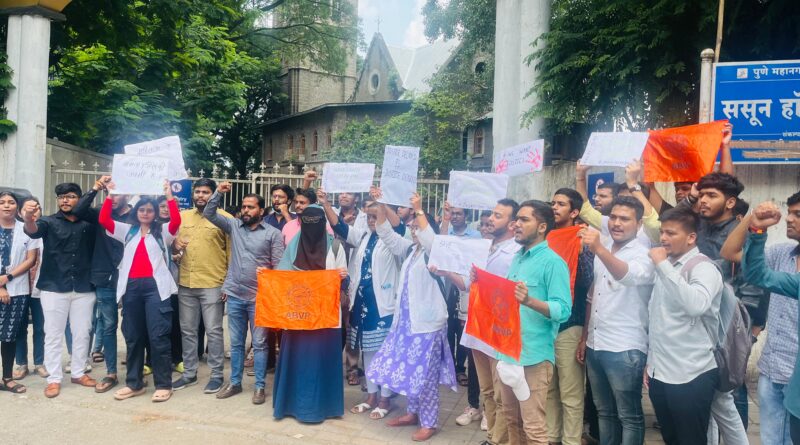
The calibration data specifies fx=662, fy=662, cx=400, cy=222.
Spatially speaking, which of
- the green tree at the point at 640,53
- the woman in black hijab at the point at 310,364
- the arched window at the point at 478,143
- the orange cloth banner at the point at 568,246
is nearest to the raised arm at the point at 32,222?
the woman in black hijab at the point at 310,364

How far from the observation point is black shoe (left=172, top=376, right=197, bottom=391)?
657 cm

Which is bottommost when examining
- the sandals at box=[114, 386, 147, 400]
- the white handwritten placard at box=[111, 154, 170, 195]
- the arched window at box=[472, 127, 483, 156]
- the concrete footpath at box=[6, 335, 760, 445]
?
the concrete footpath at box=[6, 335, 760, 445]

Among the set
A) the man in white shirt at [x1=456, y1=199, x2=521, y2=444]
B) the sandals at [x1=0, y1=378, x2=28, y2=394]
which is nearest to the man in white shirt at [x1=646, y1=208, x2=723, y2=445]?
the man in white shirt at [x1=456, y1=199, x2=521, y2=444]

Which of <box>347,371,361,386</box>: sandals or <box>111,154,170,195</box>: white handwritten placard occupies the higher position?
<box>111,154,170,195</box>: white handwritten placard

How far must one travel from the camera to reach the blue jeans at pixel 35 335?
21.6 feet

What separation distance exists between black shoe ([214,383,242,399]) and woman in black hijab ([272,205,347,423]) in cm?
74

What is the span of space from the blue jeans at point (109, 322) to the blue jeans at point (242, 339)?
1258 mm

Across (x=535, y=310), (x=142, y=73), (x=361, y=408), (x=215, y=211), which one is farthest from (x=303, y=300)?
(x=142, y=73)

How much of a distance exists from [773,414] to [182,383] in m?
5.18

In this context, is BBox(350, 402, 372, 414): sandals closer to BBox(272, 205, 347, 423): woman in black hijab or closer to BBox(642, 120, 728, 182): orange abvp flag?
BBox(272, 205, 347, 423): woman in black hijab

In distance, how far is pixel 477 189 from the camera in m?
5.38

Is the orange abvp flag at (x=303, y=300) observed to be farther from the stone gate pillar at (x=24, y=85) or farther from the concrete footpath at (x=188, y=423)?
the stone gate pillar at (x=24, y=85)

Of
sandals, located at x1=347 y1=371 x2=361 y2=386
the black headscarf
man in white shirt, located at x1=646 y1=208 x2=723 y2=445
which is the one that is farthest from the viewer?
sandals, located at x1=347 y1=371 x2=361 y2=386

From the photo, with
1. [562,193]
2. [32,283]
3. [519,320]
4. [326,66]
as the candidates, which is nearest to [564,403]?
[519,320]
